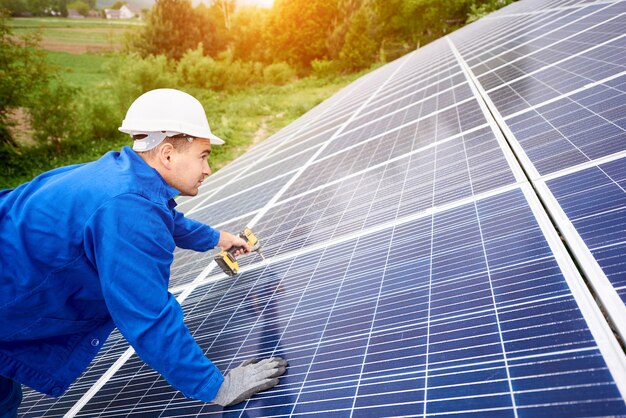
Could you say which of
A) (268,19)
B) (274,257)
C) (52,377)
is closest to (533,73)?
(274,257)

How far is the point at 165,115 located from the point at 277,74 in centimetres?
5234

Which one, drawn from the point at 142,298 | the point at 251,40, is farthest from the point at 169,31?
the point at 142,298

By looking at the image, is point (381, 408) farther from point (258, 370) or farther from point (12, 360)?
point (12, 360)

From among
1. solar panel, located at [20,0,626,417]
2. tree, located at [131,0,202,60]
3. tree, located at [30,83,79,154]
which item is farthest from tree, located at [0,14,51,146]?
solar panel, located at [20,0,626,417]

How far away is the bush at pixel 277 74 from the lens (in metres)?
51.3

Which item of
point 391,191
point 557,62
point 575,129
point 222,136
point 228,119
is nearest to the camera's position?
point 575,129

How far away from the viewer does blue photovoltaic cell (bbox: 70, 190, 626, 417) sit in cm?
163

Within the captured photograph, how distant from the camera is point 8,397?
2971 millimetres

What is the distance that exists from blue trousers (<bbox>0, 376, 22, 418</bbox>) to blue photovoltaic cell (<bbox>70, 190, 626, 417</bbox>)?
54 centimetres

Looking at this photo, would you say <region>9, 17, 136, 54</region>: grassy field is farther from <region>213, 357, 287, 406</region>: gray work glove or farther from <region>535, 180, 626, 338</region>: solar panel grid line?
<region>535, 180, 626, 338</region>: solar panel grid line

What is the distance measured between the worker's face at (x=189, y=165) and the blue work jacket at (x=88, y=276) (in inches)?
4.6

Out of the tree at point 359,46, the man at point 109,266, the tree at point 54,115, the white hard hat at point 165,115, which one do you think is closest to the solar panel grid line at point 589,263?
the man at point 109,266

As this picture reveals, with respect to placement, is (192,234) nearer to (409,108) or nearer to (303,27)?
(409,108)

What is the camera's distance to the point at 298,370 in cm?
239
